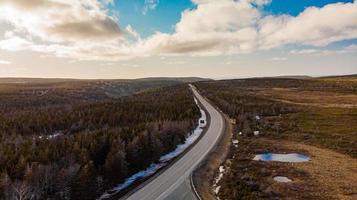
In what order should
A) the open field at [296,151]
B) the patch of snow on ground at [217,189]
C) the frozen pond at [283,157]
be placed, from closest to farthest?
the patch of snow on ground at [217,189], the open field at [296,151], the frozen pond at [283,157]

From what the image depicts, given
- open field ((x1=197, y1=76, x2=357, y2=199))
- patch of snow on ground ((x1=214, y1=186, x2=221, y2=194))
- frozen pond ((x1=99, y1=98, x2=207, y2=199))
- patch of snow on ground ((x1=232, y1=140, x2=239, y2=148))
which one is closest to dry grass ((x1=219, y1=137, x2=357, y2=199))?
open field ((x1=197, y1=76, x2=357, y2=199))

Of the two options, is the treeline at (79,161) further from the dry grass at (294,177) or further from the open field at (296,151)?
the dry grass at (294,177)

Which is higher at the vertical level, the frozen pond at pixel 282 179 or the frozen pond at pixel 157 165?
the frozen pond at pixel 282 179

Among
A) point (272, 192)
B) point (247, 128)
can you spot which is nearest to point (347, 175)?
point (272, 192)

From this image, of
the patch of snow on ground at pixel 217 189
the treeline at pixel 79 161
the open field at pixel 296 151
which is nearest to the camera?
the treeline at pixel 79 161

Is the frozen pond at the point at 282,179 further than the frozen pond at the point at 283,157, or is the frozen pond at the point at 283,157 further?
the frozen pond at the point at 283,157

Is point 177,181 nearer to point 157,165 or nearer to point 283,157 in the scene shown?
point 157,165

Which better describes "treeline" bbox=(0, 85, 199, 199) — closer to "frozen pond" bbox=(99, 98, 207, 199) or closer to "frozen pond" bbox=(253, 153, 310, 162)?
"frozen pond" bbox=(99, 98, 207, 199)

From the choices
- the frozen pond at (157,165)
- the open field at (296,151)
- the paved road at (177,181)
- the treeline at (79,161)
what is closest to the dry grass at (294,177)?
the open field at (296,151)

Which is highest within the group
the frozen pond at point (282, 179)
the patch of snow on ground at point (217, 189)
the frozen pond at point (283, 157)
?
the patch of snow on ground at point (217, 189)

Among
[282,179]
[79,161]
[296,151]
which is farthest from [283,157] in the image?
[79,161]
